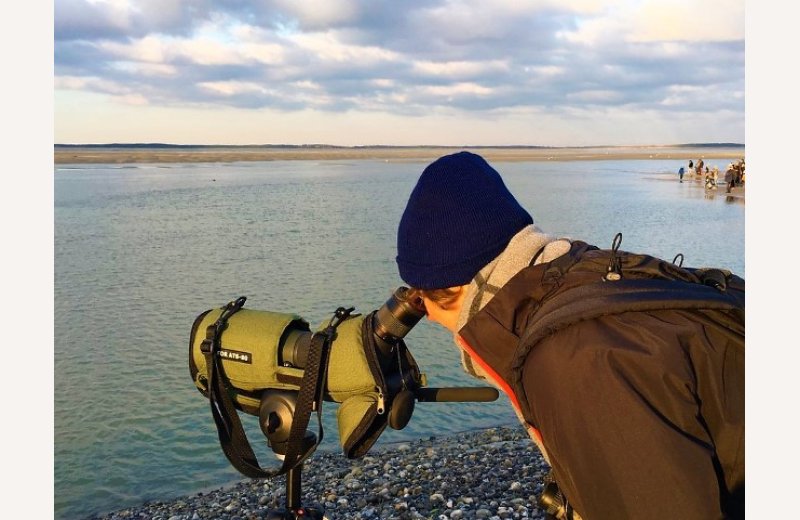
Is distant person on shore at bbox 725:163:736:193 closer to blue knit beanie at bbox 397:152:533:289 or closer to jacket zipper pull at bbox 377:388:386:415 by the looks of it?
jacket zipper pull at bbox 377:388:386:415

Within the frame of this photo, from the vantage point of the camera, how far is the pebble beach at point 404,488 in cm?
489

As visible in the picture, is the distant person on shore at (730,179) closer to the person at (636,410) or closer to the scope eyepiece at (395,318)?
the scope eyepiece at (395,318)

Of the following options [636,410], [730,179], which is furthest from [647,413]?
[730,179]

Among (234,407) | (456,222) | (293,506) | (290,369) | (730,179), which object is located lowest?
(293,506)

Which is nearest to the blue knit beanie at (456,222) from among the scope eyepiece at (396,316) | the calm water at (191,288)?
the scope eyepiece at (396,316)

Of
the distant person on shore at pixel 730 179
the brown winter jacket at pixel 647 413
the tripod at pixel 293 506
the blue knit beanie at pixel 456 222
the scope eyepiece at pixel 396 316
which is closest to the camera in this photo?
the brown winter jacket at pixel 647 413

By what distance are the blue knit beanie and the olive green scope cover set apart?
0.39m

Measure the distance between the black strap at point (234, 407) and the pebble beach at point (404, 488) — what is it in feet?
7.58

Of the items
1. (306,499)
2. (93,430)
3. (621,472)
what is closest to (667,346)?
(621,472)

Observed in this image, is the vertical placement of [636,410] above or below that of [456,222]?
below

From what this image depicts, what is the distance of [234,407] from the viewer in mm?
2305

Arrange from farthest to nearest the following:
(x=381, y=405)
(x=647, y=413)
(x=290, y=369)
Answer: (x=290, y=369)
(x=381, y=405)
(x=647, y=413)

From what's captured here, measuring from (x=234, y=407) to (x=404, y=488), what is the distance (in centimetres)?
320

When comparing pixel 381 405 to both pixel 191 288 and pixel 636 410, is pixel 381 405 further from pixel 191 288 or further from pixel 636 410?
pixel 191 288
